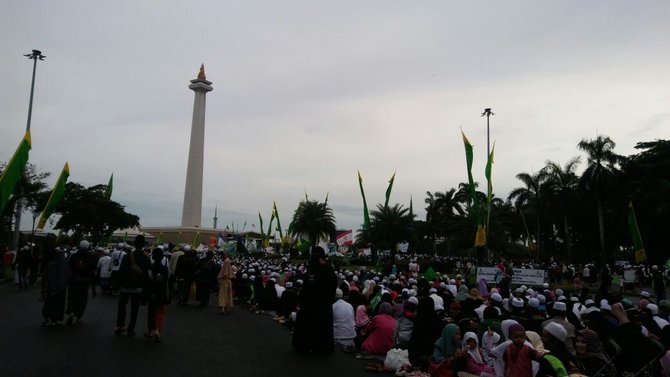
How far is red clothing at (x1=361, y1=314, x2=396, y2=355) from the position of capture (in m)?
8.04

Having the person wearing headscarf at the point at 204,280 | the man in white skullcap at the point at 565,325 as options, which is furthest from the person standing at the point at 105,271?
the man in white skullcap at the point at 565,325

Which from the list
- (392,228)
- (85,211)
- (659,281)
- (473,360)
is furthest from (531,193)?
(473,360)

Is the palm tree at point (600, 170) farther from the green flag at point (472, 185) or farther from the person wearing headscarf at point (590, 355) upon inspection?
the person wearing headscarf at point (590, 355)

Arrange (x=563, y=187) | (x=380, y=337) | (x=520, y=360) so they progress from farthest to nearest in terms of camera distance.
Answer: (x=563, y=187), (x=380, y=337), (x=520, y=360)

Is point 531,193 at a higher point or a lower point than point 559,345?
higher

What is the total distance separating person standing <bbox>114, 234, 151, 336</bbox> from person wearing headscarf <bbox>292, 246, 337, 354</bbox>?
8.79ft

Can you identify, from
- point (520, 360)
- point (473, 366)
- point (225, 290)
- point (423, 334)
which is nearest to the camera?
point (520, 360)

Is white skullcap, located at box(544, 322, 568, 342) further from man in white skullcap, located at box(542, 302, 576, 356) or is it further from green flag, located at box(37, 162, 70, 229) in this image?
green flag, located at box(37, 162, 70, 229)

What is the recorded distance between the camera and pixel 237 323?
1076 cm

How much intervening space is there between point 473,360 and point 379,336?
221 cm

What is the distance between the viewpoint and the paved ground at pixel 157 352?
20.5ft

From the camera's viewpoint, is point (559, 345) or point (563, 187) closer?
point (559, 345)

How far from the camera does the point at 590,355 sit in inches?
229

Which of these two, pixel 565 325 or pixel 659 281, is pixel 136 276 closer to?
pixel 565 325
